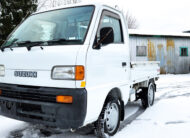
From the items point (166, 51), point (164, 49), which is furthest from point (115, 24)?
point (166, 51)

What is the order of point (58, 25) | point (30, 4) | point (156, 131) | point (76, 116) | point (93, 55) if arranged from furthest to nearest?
point (30, 4) < point (156, 131) < point (58, 25) < point (93, 55) < point (76, 116)

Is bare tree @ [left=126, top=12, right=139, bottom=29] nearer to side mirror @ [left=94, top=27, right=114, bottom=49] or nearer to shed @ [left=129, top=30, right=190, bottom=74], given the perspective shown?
shed @ [left=129, top=30, right=190, bottom=74]

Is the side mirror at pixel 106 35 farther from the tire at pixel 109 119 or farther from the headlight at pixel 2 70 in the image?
the headlight at pixel 2 70

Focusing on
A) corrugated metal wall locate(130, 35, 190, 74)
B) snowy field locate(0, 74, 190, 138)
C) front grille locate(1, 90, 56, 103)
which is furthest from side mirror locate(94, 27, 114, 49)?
corrugated metal wall locate(130, 35, 190, 74)

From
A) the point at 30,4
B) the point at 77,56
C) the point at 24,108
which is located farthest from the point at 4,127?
the point at 30,4

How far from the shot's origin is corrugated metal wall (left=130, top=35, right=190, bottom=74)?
1739 centimetres

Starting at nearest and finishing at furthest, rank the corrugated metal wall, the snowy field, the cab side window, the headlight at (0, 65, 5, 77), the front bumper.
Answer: the front bumper
the headlight at (0, 65, 5, 77)
the cab side window
the snowy field
the corrugated metal wall

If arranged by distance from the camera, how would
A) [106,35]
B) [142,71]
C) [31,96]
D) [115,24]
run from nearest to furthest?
[31,96] → [106,35] → [115,24] → [142,71]

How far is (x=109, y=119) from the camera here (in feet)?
10.7

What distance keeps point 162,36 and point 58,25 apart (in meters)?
16.5

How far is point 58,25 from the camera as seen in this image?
333cm

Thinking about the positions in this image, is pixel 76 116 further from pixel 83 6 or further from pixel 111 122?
pixel 83 6

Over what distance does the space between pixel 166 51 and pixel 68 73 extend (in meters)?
17.4

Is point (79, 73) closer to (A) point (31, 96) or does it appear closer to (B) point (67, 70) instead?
(B) point (67, 70)
